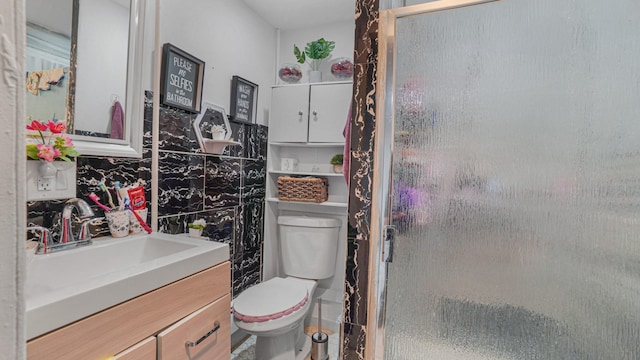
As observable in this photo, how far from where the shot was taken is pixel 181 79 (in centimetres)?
156

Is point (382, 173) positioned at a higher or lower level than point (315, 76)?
lower

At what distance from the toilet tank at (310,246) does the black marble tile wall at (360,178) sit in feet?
3.11

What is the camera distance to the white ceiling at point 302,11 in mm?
2078

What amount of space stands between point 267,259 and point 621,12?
2314 millimetres

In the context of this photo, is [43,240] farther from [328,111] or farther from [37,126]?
[328,111]

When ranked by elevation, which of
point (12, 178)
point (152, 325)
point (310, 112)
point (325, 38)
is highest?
point (325, 38)

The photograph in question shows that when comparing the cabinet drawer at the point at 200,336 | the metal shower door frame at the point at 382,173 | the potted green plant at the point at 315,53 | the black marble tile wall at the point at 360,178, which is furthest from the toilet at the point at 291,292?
the potted green plant at the point at 315,53

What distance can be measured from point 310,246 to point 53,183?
1.51 metres

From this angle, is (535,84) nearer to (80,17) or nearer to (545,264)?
(545,264)

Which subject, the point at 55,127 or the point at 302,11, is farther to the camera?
the point at 302,11

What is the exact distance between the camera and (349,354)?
1.20m

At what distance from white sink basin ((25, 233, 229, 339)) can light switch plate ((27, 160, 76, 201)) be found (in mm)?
205

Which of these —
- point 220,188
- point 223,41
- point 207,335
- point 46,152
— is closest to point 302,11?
point 223,41

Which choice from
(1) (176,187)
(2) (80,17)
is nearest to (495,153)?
(1) (176,187)
